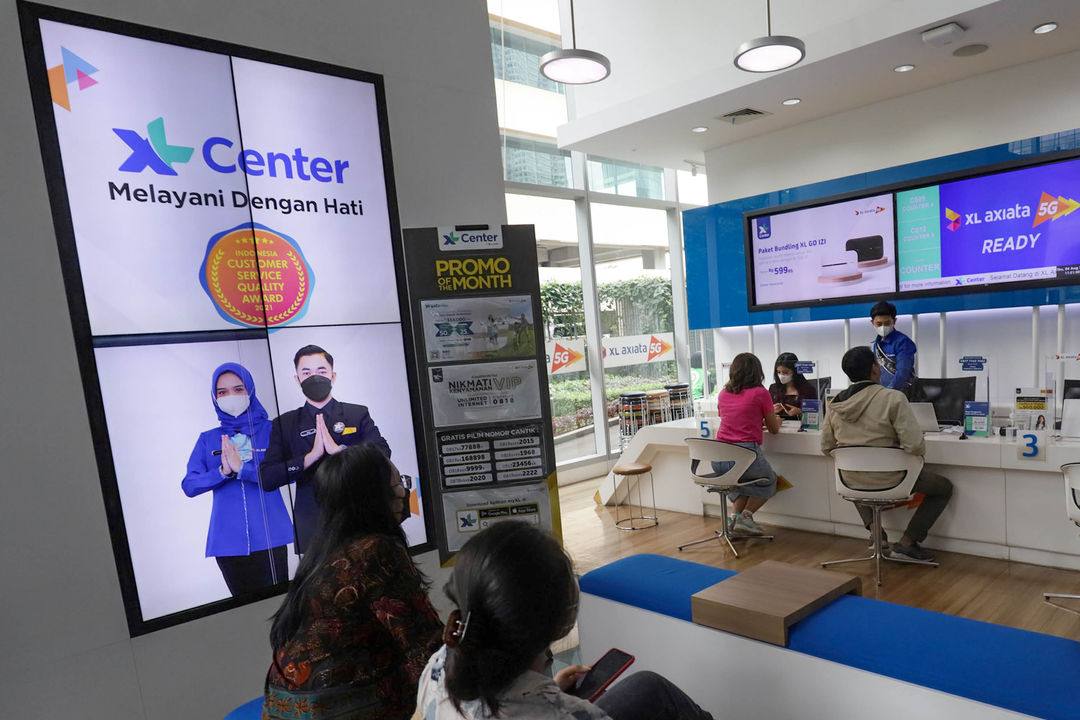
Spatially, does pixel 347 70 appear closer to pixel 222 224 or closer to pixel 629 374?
pixel 222 224

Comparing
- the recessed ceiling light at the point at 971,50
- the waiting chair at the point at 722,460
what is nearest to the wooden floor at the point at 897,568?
the waiting chair at the point at 722,460

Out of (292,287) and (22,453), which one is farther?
(292,287)

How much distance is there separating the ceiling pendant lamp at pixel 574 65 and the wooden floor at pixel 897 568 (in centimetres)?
335

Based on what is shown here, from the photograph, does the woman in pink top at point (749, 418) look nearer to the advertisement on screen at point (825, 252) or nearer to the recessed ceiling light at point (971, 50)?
the advertisement on screen at point (825, 252)

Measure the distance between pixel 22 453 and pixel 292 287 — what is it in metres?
1.20

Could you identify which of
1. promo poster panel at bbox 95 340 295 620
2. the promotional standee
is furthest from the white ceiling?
promo poster panel at bbox 95 340 295 620

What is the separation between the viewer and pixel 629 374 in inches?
297

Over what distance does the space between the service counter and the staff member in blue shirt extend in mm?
902

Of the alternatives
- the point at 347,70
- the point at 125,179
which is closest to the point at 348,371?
→ the point at 125,179

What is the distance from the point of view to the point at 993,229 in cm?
495

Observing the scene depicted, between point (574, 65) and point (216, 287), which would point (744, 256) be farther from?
point (216, 287)

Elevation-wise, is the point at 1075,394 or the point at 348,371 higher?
the point at 348,371

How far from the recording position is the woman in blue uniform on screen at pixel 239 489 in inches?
107

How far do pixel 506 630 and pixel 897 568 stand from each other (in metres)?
3.56
